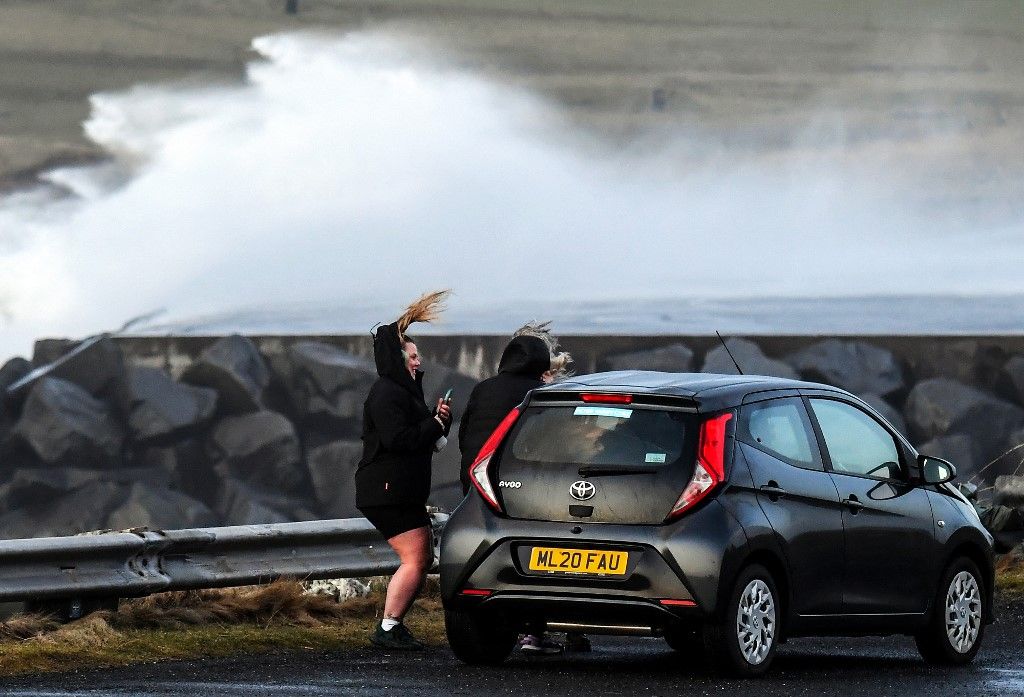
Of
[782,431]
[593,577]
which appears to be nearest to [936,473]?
[782,431]

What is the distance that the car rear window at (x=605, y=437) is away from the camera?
9.38 meters

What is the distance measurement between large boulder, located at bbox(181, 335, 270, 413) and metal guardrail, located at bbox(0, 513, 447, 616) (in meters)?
12.5

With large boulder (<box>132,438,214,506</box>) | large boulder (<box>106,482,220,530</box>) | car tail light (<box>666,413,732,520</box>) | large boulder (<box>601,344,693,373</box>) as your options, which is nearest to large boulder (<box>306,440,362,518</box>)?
large boulder (<box>132,438,214,506</box>)

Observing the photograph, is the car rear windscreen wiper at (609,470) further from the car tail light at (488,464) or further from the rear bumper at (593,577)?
the car tail light at (488,464)

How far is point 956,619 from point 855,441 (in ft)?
3.35

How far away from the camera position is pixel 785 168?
27641 millimetres

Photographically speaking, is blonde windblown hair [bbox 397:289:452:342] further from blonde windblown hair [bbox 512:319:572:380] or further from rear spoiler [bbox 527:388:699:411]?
rear spoiler [bbox 527:388:699:411]

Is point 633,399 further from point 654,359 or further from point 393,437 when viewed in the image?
point 654,359

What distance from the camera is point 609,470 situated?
936 cm

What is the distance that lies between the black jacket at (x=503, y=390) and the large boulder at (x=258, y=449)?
43.7ft

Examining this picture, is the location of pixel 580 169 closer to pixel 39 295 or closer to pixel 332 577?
pixel 39 295

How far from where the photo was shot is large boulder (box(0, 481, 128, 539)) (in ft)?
74.5

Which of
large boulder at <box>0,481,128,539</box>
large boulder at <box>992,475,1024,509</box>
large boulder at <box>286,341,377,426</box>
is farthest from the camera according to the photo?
large boulder at <box>286,341,377,426</box>

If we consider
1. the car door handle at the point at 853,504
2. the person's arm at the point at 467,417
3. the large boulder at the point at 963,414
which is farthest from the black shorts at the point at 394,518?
the large boulder at the point at 963,414
